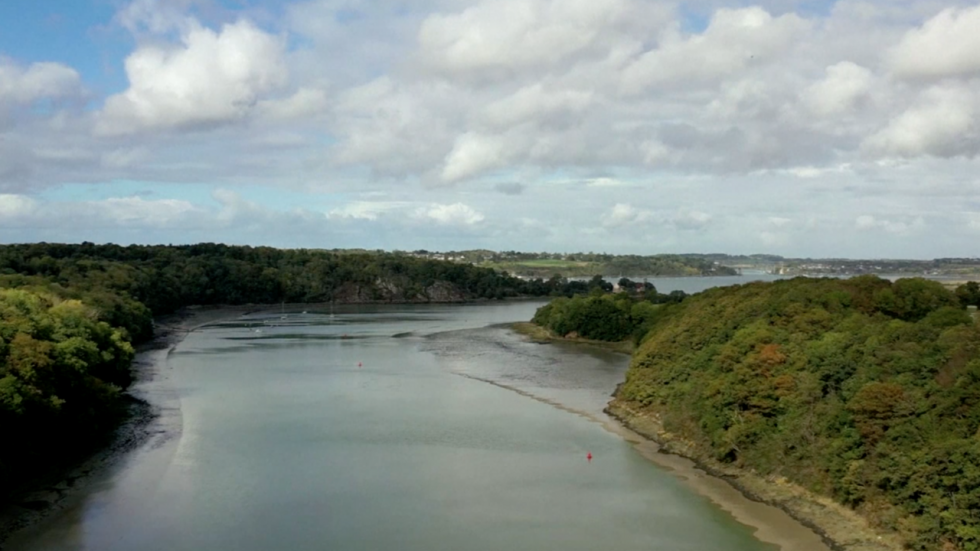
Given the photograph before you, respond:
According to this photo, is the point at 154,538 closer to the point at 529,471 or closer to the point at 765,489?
the point at 529,471

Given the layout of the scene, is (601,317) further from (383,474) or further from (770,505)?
(770,505)

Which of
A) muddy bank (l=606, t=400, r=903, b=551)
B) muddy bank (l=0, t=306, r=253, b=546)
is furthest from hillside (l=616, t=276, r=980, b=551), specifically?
muddy bank (l=0, t=306, r=253, b=546)

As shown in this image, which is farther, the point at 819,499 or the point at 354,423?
the point at 354,423

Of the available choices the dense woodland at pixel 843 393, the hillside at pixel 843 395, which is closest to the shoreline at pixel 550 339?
the dense woodland at pixel 843 393

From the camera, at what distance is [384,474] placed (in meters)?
23.9

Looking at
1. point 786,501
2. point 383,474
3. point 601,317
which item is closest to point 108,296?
point 601,317

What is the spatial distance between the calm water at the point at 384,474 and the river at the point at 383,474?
7 centimetres

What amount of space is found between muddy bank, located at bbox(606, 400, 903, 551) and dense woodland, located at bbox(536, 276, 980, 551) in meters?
0.30

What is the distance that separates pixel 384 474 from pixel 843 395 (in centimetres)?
1250

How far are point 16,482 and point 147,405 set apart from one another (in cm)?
1288

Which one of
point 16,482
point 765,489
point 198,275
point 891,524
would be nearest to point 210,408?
point 16,482

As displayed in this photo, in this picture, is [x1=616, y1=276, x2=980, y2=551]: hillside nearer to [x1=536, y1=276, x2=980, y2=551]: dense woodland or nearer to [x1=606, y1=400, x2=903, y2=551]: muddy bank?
[x1=536, y1=276, x2=980, y2=551]: dense woodland

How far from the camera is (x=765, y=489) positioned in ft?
73.7

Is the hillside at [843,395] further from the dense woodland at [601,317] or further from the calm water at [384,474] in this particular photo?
the dense woodland at [601,317]
